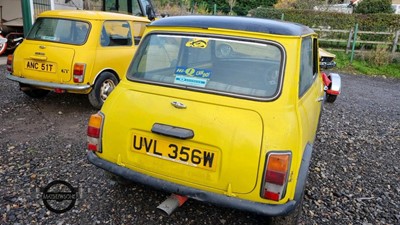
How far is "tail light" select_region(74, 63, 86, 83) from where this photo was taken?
5230 mm

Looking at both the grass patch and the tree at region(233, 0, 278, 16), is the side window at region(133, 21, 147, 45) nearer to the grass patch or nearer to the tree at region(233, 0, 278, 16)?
the grass patch

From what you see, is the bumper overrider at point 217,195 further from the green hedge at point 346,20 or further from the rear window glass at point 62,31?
the green hedge at point 346,20

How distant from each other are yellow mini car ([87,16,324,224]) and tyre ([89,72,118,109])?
291cm

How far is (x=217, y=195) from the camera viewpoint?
2367 mm

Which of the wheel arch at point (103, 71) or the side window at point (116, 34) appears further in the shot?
the side window at point (116, 34)

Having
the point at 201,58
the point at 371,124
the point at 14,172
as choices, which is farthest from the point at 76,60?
the point at 371,124

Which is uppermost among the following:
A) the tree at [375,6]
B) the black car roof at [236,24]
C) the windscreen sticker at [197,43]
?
the tree at [375,6]

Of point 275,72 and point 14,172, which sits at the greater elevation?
point 275,72

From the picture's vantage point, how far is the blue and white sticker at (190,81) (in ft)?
8.63

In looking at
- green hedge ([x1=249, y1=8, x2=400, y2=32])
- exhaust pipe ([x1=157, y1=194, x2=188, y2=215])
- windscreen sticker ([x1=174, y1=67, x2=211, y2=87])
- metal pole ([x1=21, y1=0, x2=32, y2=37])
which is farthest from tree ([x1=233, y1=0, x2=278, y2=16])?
exhaust pipe ([x1=157, y1=194, x2=188, y2=215])

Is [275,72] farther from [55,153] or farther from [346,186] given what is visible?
[55,153]

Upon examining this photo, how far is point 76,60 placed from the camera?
5.24 meters

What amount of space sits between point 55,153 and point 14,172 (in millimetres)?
577

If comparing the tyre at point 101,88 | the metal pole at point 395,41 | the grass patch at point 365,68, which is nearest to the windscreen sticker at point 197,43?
the tyre at point 101,88
